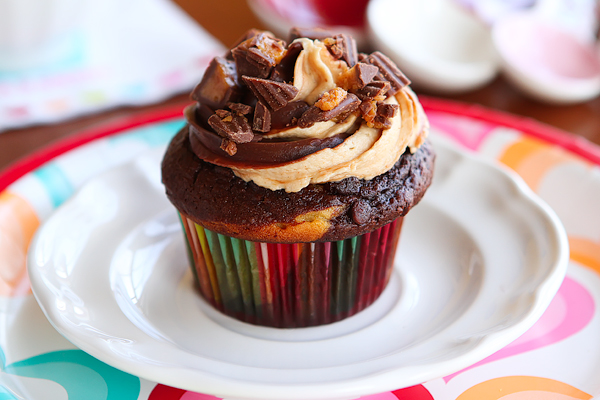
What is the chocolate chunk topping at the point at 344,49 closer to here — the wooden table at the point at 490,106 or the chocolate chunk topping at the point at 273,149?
the chocolate chunk topping at the point at 273,149

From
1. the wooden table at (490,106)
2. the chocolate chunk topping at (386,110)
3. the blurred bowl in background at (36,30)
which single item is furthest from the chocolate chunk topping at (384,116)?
the blurred bowl in background at (36,30)

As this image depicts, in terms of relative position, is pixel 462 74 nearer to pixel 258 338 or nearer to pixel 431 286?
pixel 431 286

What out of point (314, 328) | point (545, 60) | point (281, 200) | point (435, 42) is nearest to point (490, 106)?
point (545, 60)

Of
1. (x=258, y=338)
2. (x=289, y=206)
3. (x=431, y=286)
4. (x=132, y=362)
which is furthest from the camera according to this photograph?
(x=431, y=286)

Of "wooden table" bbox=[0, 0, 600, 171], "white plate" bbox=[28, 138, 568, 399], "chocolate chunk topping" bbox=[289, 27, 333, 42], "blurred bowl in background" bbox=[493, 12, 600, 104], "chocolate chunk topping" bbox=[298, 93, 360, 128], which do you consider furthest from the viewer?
"blurred bowl in background" bbox=[493, 12, 600, 104]

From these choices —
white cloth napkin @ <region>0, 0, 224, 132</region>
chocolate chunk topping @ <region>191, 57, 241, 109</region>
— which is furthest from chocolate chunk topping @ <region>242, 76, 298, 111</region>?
white cloth napkin @ <region>0, 0, 224, 132</region>

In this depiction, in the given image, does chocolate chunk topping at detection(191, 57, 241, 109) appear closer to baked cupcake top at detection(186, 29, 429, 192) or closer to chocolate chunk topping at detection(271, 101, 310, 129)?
baked cupcake top at detection(186, 29, 429, 192)

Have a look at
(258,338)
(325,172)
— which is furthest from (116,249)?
(325,172)

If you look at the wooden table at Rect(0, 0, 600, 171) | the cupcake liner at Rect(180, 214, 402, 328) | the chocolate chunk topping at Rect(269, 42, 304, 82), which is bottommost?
the wooden table at Rect(0, 0, 600, 171)
